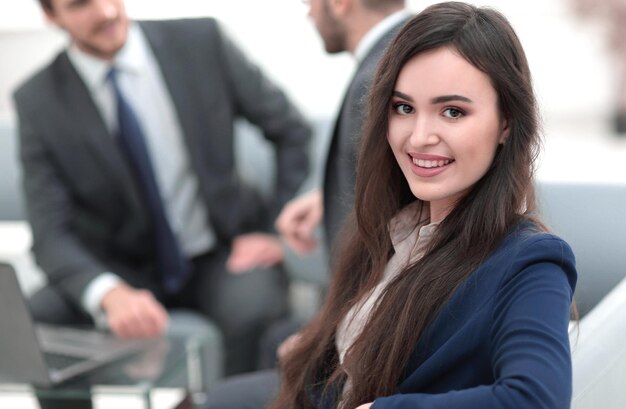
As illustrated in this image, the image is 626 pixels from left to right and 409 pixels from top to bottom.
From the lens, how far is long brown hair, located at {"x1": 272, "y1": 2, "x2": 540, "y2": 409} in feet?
4.12

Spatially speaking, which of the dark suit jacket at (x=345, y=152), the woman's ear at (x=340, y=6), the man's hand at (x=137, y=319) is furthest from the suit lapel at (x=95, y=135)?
the woman's ear at (x=340, y=6)

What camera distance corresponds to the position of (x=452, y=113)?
1.26 meters

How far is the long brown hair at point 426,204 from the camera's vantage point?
1255 millimetres

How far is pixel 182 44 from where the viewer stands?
2.80 meters

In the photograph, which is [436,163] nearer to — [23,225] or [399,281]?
[399,281]

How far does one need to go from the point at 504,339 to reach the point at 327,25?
1.02 m

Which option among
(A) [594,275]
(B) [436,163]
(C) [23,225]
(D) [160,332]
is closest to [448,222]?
(B) [436,163]

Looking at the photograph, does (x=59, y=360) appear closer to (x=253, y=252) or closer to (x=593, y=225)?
(x=253, y=252)

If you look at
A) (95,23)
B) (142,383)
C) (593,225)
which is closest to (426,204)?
(593,225)

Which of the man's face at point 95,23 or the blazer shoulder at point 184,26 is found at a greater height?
the man's face at point 95,23

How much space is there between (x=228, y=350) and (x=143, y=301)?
1.40ft

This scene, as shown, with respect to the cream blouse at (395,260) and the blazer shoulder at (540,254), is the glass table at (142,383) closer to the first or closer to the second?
the cream blouse at (395,260)

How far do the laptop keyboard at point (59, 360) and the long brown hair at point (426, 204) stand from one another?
839mm

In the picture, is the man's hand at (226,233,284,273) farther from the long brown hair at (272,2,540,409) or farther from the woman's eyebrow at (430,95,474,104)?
the woman's eyebrow at (430,95,474,104)
